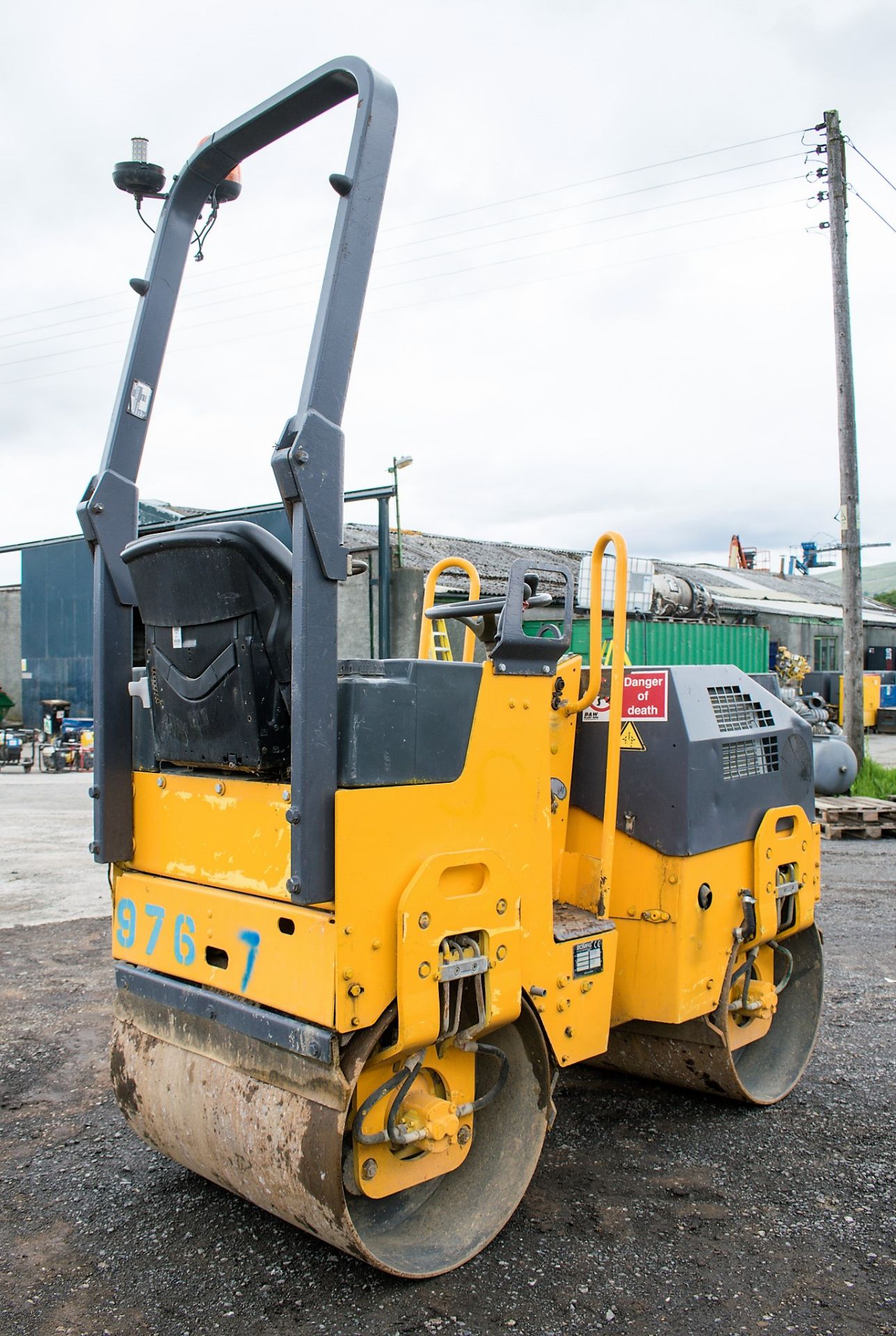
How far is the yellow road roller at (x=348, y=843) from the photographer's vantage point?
2609mm

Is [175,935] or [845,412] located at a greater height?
[845,412]

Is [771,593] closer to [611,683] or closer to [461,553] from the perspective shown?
[461,553]

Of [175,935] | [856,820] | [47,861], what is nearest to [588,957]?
[175,935]

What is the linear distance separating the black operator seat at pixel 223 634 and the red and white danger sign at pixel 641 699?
144 centimetres

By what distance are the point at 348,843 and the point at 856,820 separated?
951 cm

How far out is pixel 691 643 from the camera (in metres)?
20.9

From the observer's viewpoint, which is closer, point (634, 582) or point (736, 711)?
point (736, 711)

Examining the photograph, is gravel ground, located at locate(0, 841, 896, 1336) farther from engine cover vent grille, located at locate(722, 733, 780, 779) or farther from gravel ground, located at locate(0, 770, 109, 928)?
gravel ground, located at locate(0, 770, 109, 928)

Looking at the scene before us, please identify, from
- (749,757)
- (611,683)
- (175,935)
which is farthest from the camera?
(749,757)

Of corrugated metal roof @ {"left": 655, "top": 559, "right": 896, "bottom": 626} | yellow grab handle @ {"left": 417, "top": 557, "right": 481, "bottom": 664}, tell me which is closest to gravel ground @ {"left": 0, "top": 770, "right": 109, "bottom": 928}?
yellow grab handle @ {"left": 417, "top": 557, "right": 481, "bottom": 664}

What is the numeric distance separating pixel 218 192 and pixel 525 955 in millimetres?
2601

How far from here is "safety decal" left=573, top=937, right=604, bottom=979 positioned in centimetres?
330

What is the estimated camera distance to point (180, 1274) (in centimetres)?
295

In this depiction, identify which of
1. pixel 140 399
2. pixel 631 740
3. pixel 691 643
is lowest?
pixel 631 740
